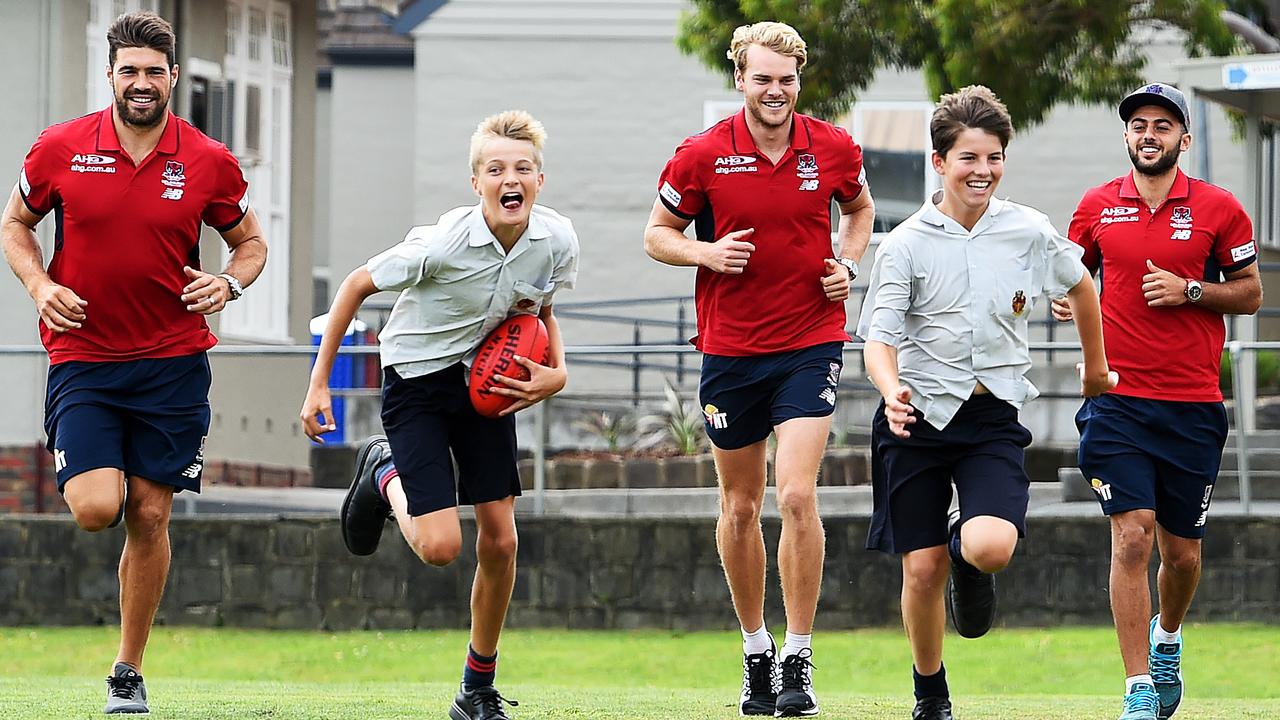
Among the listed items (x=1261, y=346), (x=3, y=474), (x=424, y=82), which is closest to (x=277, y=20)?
(x=424, y=82)

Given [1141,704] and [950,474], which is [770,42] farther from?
[1141,704]

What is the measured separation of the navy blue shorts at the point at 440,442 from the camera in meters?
7.46

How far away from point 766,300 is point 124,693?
2791 millimetres

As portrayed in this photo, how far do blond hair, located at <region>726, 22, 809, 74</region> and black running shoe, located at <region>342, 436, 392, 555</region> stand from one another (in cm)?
214

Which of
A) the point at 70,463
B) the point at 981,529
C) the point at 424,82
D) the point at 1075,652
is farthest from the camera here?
the point at 424,82

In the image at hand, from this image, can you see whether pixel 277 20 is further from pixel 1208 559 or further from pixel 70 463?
pixel 70 463

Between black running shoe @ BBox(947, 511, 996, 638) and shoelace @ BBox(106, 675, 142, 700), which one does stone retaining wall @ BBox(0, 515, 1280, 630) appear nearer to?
black running shoe @ BBox(947, 511, 996, 638)

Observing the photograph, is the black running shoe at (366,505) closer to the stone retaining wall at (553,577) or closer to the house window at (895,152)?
the stone retaining wall at (553,577)

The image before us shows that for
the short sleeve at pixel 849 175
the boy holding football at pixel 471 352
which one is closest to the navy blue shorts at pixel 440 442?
the boy holding football at pixel 471 352

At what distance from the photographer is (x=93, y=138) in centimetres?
753

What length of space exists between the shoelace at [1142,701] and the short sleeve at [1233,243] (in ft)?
5.68

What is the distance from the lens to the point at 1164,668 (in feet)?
27.0

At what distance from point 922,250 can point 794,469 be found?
1.02 meters

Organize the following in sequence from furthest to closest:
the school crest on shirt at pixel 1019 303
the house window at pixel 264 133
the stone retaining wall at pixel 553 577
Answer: the house window at pixel 264 133, the stone retaining wall at pixel 553 577, the school crest on shirt at pixel 1019 303
